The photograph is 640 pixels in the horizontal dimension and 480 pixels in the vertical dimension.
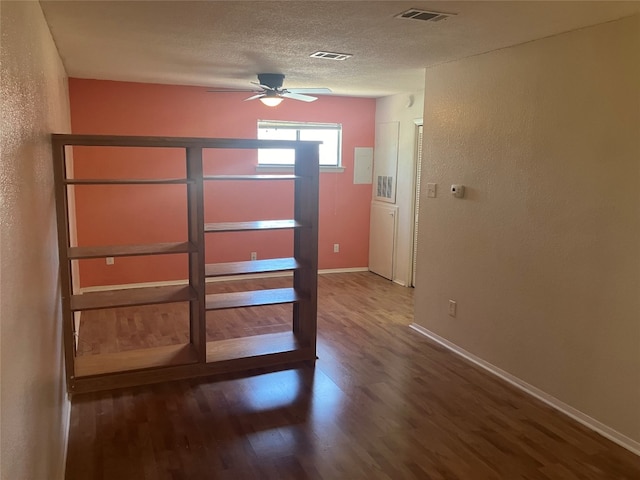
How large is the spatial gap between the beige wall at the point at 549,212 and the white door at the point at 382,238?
221 centimetres

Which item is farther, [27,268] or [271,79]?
[271,79]

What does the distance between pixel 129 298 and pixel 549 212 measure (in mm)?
2787

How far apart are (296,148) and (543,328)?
2100mm

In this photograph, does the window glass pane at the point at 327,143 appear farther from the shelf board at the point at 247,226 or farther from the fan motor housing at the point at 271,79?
the shelf board at the point at 247,226

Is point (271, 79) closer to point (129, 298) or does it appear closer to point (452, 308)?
point (129, 298)

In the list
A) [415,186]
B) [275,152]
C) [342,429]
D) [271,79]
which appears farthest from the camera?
[275,152]

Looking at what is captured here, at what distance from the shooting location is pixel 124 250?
11.5 feet

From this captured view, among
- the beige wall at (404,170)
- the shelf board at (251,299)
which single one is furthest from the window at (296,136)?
the shelf board at (251,299)

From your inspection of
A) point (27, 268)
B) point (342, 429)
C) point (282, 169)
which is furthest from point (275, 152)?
point (27, 268)

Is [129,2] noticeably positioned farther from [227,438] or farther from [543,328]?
[543,328]

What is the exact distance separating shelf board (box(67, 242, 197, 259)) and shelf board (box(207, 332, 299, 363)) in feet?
2.69

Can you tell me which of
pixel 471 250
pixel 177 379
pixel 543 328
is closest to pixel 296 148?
pixel 471 250

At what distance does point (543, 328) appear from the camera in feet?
11.3

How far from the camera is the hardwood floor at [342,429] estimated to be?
2678 millimetres
